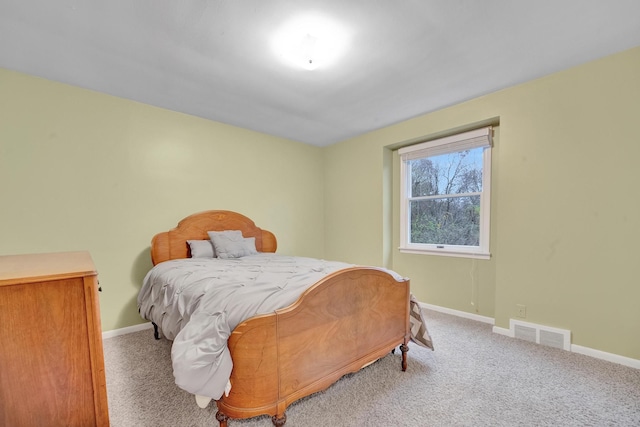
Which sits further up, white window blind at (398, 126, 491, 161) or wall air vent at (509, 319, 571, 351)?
white window blind at (398, 126, 491, 161)

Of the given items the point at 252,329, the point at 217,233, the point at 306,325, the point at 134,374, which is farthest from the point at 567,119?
the point at 134,374

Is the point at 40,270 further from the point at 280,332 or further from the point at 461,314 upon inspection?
the point at 461,314

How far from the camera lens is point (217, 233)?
3.00m

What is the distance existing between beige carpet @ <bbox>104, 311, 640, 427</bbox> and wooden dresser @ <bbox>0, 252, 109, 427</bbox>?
1.86ft

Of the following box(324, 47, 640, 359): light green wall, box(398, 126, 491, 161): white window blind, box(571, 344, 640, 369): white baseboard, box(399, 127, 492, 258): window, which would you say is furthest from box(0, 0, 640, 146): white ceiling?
box(571, 344, 640, 369): white baseboard

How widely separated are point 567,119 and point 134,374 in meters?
3.98

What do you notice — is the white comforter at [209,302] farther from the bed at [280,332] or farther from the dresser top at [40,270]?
the dresser top at [40,270]

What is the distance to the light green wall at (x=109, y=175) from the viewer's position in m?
2.21

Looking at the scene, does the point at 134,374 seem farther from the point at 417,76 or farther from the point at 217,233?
the point at 417,76

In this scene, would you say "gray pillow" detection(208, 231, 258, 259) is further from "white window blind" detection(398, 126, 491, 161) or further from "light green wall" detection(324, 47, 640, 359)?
"light green wall" detection(324, 47, 640, 359)

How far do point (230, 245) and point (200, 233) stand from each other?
433 millimetres

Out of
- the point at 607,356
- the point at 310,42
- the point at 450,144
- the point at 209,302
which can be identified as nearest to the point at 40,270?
the point at 209,302

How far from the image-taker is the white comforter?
45.2 inches

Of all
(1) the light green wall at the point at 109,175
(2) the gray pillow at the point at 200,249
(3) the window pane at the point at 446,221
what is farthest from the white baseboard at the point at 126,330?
(3) the window pane at the point at 446,221
